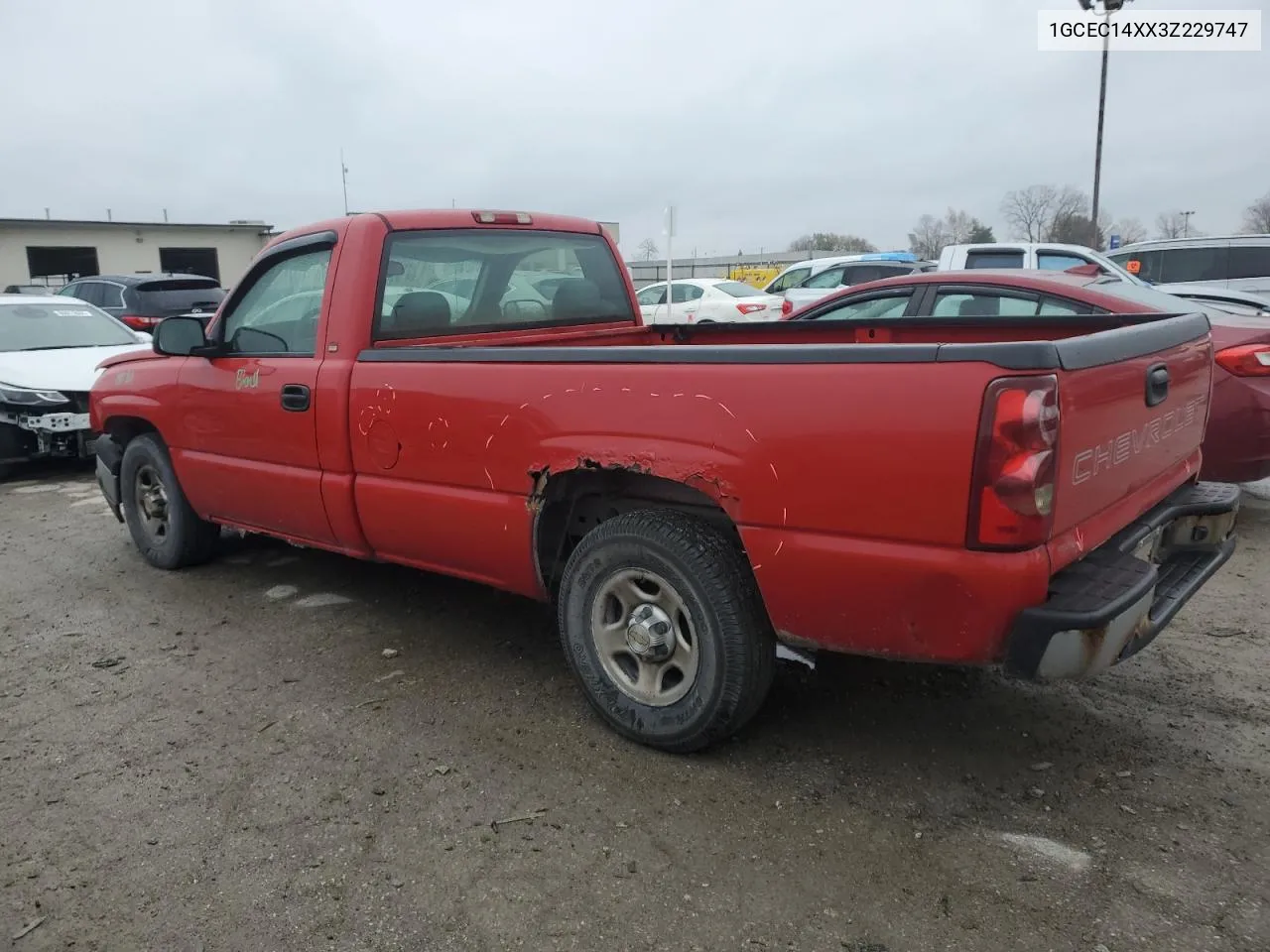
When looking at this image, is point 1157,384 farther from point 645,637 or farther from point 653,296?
point 653,296

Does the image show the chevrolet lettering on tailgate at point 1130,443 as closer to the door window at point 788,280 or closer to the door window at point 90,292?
the door window at point 90,292

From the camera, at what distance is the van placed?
44.2 feet

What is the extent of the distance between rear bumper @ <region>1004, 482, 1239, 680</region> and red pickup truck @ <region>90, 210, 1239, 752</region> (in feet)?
0.03

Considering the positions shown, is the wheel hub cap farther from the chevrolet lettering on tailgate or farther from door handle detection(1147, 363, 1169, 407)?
door handle detection(1147, 363, 1169, 407)

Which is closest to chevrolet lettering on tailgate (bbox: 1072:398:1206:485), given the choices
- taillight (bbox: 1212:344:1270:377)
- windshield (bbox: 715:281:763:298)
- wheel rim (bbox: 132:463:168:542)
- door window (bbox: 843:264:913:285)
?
taillight (bbox: 1212:344:1270:377)

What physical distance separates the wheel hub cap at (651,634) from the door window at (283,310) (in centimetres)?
191

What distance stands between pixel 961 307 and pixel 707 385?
368 centimetres

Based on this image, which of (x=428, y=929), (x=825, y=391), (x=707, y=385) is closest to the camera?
(x=428, y=929)

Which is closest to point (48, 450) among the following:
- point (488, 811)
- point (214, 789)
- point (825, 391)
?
point (214, 789)

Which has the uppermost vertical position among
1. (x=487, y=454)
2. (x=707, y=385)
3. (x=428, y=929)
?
(x=707, y=385)

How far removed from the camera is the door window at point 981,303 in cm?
571

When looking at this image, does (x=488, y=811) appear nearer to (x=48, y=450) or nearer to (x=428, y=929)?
(x=428, y=929)

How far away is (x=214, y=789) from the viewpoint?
304cm

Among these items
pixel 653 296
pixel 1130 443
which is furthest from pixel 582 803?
pixel 653 296
